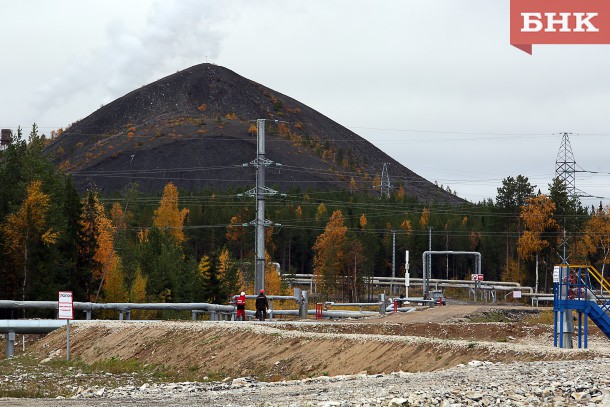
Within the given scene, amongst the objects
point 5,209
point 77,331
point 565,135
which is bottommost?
point 77,331

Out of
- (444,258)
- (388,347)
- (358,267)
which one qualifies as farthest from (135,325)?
(444,258)

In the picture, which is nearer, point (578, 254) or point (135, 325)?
Answer: point (135, 325)

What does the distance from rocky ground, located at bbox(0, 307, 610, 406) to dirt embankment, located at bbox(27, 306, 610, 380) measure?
5 centimetres

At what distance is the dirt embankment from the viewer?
27.8 m

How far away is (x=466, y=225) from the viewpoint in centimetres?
18038

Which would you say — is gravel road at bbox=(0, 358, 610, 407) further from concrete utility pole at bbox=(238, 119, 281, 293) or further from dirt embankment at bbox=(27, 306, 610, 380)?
concrete utility pole at bbox=(238, 119, 281, 293)

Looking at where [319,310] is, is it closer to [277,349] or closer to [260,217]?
[260,217]

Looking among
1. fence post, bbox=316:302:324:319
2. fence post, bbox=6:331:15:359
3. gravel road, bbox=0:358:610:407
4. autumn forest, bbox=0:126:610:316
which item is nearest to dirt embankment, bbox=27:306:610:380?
fence post, bbox=6:331:15:359

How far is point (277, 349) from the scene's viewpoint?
104 feet

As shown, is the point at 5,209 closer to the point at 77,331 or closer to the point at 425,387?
the point at 77,331

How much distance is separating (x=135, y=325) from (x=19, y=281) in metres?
29.0

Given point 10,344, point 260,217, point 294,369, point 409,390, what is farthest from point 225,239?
point 409,390

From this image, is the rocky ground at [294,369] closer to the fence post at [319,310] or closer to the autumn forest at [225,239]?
the fence post at [319,310]

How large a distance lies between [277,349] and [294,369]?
2377 millimetres
